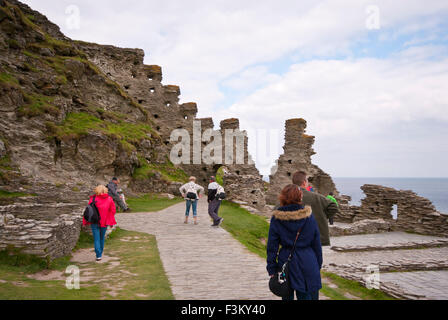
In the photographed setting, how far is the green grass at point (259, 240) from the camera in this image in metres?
7.46

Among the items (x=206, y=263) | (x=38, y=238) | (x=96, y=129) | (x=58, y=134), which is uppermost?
(x=96, y=129)

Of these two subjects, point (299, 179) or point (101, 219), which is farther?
point (101, 219)

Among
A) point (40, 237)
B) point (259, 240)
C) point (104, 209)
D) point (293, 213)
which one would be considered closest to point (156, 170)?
point (259, 240)

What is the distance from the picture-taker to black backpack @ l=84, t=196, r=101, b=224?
7777mm

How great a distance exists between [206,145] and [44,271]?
28.9 meters

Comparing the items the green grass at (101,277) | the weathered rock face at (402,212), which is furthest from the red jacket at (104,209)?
the weathered rock face at (402,212)

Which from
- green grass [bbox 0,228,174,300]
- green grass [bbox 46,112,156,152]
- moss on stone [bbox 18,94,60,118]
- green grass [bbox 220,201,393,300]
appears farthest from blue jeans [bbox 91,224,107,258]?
moss on stone [bbox 18,94,60,118]

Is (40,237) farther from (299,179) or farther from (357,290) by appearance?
(357,290)

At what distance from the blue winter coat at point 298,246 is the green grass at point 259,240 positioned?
2705mm

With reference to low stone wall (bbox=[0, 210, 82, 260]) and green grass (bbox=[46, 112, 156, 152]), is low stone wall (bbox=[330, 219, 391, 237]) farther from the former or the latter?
low stone wall (bbox=[0, 210, 82, 260])

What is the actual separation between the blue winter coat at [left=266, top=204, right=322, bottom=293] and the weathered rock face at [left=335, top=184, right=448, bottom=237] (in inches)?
834

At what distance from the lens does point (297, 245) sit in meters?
4.24

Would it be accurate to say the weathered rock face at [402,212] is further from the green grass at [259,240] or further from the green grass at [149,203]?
the green grass at [149,203]

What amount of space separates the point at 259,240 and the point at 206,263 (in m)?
5.92
